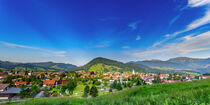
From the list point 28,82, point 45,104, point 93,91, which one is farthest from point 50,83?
point 45,104

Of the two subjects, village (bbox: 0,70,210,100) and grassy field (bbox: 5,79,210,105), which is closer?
grassy field (bbox: 5,79,210,105)

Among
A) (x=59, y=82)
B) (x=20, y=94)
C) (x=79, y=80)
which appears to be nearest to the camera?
(x=20, y=94)

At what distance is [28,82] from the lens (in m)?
80.5

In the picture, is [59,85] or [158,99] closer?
[158,99]

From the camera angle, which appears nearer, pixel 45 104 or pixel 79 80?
pixel 45 104

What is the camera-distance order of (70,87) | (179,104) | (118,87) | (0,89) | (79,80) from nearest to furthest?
(179,104), (0,89), (70,87), (118,87), (79,80)

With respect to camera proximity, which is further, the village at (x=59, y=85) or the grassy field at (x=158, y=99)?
the village at (x=59, y=85)

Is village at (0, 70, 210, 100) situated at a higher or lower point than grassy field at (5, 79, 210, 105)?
lower

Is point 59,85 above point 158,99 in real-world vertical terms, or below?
below

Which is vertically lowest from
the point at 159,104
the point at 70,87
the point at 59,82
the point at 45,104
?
the point at 59,82

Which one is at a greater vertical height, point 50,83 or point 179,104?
point 179,104

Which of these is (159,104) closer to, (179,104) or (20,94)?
(179,104)

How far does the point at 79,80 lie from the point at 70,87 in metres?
50.6

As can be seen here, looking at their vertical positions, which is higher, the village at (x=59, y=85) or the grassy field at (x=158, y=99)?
the grassy field at (x=158, y=99)
